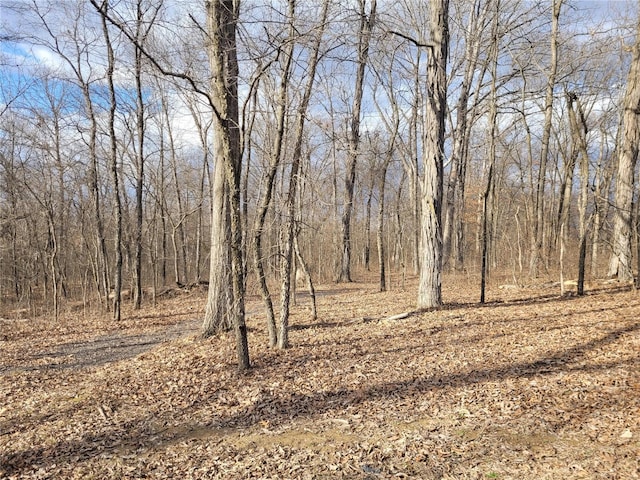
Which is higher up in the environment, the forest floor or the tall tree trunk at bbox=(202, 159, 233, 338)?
the tall tree trunk at bbox=(202, 159, 233, 338)

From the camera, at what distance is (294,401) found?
4.82 meters

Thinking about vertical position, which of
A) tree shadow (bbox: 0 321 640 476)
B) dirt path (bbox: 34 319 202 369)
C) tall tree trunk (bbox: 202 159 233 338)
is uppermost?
tall tree trunk (bbox: 202 159 233 338)

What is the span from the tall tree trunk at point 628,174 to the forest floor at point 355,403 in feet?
9.15

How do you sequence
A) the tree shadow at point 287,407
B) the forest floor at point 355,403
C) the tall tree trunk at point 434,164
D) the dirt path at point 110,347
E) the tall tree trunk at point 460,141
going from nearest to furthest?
the forest floor at point 355,403 < the tree shadow at point 287,407 < the dirt path at point 110,347 < the tall tree trunk at point 434,164 < the tall tree trunk at point 460,141

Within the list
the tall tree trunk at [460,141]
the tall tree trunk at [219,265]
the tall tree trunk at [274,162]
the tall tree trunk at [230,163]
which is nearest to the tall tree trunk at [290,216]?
the tall tree trunk at [274,162]

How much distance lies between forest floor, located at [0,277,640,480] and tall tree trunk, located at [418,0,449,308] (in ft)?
3.24

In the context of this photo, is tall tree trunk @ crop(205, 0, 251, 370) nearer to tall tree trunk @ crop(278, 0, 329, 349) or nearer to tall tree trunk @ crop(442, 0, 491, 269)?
tall tree trunk @ crop(278, 0, 329, 349)

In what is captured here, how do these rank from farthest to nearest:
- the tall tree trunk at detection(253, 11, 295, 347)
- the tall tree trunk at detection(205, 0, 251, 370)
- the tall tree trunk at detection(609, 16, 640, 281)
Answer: the tall tree trunk at detection(609, 16, 640, 281) < the tall tree trunk at detection(253, 11, 295, 347) < the tall tree trunk at detection(205, 0, 251, 370)

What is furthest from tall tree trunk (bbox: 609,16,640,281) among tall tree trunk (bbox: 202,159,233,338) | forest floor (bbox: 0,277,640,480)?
tall tree trunk (bbox: 202,159,233,338)

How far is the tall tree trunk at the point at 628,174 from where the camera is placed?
9.96m

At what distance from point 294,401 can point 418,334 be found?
309 centimetres

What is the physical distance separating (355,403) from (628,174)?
10.1 metres

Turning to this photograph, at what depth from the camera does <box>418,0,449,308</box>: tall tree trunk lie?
8.78 m

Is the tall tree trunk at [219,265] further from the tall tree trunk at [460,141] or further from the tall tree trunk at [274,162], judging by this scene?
the tall tree trunk at [460,141]
